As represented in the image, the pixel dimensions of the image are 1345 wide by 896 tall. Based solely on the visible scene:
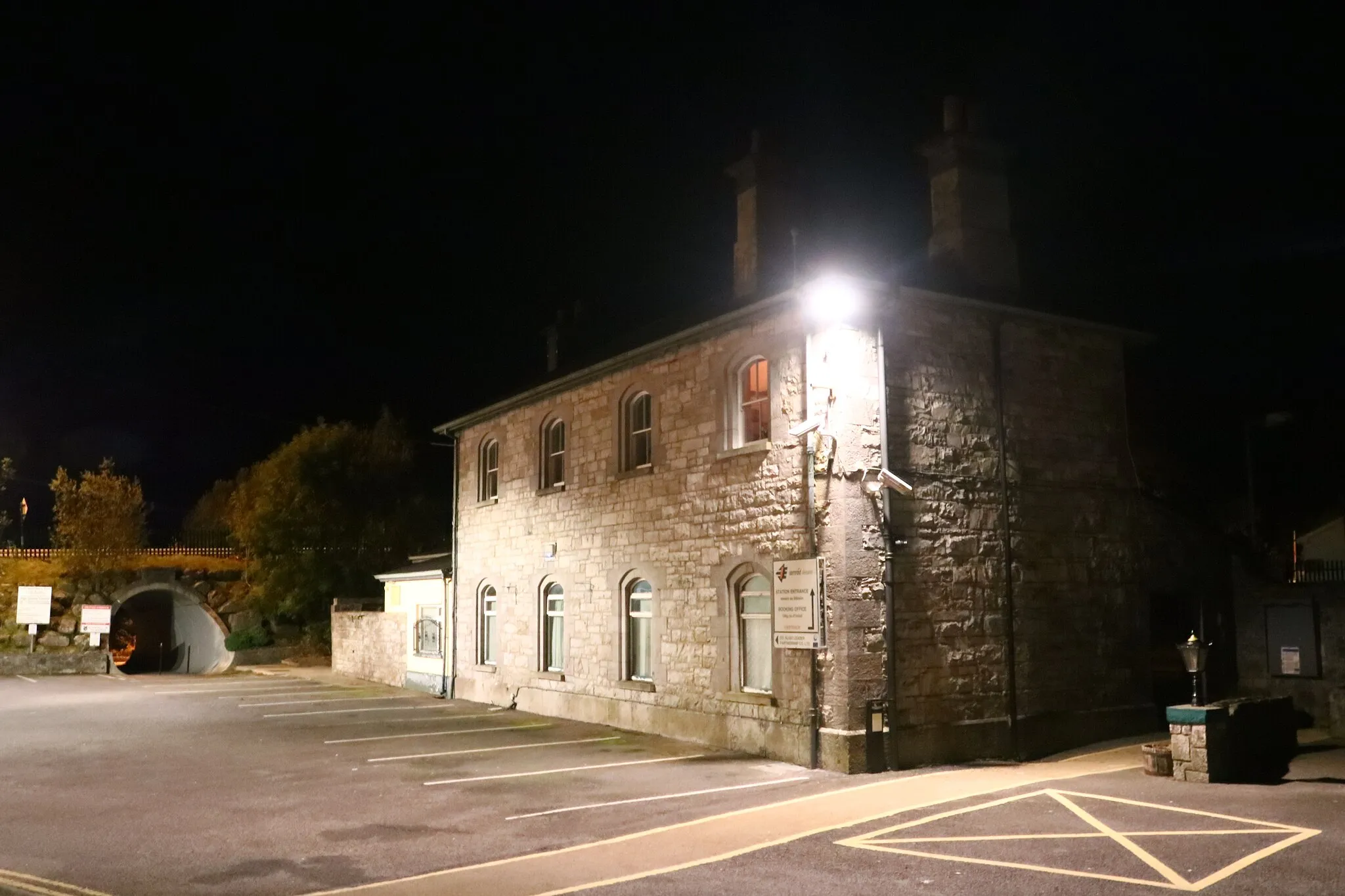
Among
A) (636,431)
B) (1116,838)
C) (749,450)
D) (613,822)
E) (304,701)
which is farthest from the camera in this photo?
(304,701)

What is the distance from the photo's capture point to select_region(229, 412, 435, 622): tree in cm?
3803

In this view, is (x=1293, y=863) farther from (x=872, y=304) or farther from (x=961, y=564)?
(x=872, y=304)

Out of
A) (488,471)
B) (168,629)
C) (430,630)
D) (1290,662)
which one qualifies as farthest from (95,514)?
(1290,662)

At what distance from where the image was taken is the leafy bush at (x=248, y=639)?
123 ft

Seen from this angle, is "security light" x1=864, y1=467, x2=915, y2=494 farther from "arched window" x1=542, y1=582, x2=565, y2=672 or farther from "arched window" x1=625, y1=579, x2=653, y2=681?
"arched window" x1=542, y1=582, x2=565, y2=672

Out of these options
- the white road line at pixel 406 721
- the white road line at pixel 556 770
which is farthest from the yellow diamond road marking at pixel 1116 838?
the white road line at pixel 406 721

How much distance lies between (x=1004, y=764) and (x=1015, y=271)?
284 inches

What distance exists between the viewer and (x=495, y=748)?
1593 centimetres

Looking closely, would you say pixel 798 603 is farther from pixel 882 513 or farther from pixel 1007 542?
pixel 1007 542

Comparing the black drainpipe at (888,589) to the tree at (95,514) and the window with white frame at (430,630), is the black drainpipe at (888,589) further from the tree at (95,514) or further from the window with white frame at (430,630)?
the tree at (95,514)

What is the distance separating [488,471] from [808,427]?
37.3 feet

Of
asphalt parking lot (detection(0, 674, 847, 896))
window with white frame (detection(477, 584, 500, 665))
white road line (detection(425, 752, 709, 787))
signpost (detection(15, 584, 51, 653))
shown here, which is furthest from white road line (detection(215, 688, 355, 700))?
white road line (detection(425, 752, 709, 787))

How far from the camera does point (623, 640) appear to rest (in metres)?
18.0

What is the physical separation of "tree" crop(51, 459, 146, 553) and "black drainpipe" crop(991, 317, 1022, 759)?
3493 cm
